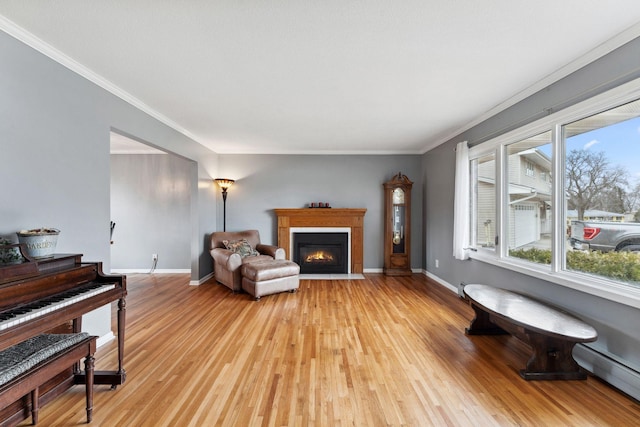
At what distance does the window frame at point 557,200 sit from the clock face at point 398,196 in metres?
1.93

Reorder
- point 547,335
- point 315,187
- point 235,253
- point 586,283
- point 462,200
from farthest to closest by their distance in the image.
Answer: point 315,187
point 235,253
point 462,200
point 586,283
point 547,335

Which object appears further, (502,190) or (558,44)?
(502,190)

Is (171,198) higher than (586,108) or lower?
lower

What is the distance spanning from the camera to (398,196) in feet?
17.8

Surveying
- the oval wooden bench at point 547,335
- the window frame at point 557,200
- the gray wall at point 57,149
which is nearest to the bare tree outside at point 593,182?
the window frame at point 557,200

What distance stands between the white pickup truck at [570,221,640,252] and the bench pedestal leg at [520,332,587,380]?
812 millimetres

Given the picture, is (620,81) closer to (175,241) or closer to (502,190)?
(502,190)

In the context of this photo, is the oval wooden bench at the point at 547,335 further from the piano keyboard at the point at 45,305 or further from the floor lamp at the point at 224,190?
the floor lamp at the point at 224,190

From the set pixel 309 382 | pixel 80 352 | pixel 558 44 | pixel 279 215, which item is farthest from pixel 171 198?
pixel 558 44

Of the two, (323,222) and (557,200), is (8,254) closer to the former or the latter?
(557,200)

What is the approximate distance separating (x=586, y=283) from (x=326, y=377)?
2182mm

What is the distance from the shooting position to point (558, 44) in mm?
1995

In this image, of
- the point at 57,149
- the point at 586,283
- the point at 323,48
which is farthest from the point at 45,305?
the point at 586,283

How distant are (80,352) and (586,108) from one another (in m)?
3.96
